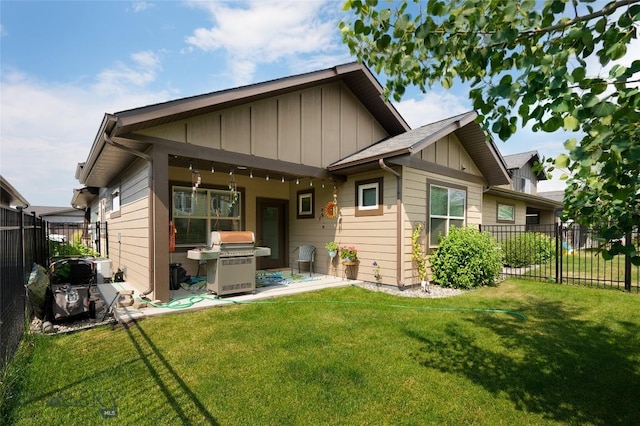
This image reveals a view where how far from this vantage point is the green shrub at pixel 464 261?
7309mm

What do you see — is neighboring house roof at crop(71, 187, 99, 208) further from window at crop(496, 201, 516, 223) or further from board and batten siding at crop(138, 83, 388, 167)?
window at crop(496, 201, 516, 223)

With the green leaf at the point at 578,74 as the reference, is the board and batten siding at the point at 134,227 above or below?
below

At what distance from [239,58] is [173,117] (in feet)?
10.8

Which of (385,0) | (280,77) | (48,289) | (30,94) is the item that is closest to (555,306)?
(385,0)

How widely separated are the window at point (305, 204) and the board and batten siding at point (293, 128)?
150cm

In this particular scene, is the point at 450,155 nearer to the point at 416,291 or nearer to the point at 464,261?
the point at 464,261

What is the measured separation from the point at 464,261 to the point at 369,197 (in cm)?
269

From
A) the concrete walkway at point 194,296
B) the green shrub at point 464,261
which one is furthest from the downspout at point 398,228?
the green shrub at point 464,261

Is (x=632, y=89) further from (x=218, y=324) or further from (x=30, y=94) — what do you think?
(x=30, y=94)

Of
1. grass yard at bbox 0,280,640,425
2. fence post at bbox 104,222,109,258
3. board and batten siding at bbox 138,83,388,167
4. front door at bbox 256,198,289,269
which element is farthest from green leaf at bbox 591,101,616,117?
fence post at bbox 104,222,109,258

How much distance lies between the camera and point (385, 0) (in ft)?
6.94

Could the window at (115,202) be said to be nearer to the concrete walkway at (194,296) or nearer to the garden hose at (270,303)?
the concrete walkway at (194,296)

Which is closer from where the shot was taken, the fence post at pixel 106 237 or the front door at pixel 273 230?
→ the front door at pixel 273 230

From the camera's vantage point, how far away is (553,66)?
5.30ft
